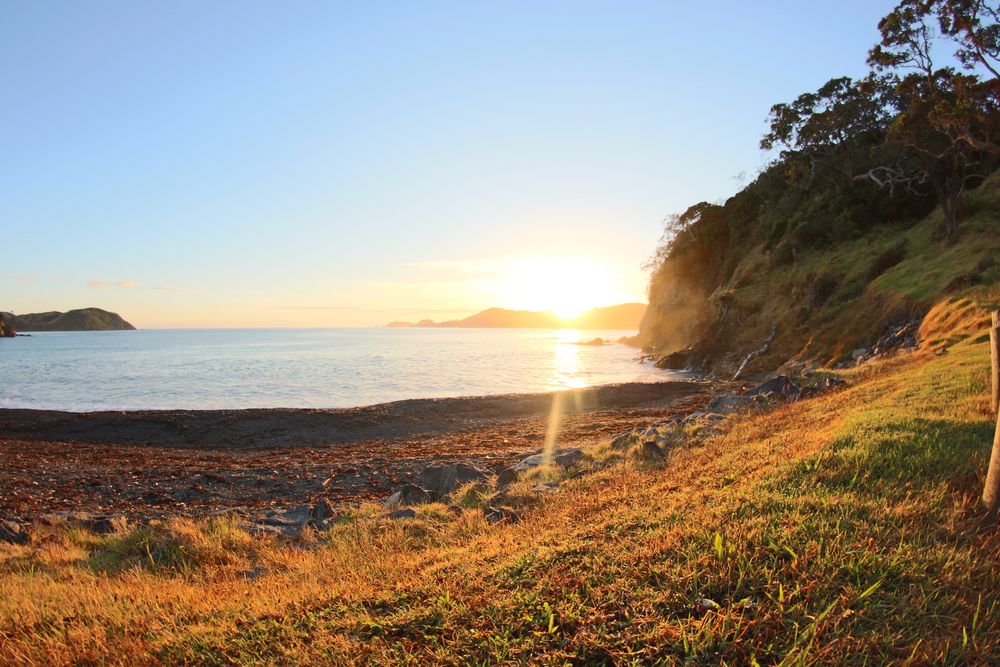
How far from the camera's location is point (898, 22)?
1783 centimetres

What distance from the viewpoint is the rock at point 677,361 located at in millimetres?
47156

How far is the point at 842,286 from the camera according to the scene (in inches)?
1288

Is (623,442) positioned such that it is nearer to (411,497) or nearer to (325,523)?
(411,497)

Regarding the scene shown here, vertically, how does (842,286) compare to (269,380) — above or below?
above

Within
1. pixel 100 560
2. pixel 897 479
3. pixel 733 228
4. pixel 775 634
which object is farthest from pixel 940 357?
pixel 733 228

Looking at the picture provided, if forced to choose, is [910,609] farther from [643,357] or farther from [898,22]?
[643,357]

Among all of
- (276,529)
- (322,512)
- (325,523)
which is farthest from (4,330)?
(325,523)

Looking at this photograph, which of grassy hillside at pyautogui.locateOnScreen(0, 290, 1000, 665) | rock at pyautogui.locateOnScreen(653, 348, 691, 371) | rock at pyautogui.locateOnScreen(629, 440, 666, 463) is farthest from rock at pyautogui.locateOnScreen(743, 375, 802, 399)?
rock at pyautogui.locateOnScreen(653, 348, 691, 371)

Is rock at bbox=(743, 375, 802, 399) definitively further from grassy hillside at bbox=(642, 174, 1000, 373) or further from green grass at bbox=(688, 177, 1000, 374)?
grassy hillside at bbox=(642, 174, 1000, 373)

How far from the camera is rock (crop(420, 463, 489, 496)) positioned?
494 inches

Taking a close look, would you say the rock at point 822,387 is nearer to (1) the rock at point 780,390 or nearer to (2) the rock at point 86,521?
(1) the rock at point 780,390

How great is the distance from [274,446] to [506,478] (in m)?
15.2

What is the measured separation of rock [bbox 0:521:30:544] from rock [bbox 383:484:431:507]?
726cm

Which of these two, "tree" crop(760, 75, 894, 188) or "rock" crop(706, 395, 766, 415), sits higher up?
"tree" crop(760, 75, 894, 188)
